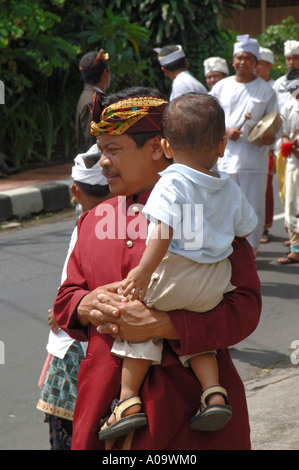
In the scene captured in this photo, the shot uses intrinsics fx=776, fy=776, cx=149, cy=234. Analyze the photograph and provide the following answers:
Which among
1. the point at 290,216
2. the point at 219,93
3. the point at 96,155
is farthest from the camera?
the point at 290,216

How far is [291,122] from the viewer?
279 inches

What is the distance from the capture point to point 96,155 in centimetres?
352

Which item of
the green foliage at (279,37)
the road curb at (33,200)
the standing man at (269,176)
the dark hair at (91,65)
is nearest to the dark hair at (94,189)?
the dark hair at (91,65)

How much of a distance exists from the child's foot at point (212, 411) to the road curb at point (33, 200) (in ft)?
23.6

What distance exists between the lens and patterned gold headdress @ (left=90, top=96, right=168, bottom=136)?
2330mm

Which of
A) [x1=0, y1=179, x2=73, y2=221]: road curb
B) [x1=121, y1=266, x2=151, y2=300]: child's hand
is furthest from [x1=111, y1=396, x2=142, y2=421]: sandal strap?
[x1=0, y1=179, x2=73, y2=221]: road curb

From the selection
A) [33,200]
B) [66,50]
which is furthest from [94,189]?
[66,50]

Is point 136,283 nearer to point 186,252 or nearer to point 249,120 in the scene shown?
point 186,252

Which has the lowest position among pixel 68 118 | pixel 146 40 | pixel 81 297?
pixel 68 118

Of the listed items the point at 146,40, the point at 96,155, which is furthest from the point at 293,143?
the point at 146,40

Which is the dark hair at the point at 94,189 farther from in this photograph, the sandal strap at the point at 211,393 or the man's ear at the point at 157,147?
the sandal strap at the point at 211,393

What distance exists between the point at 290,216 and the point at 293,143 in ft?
2.21

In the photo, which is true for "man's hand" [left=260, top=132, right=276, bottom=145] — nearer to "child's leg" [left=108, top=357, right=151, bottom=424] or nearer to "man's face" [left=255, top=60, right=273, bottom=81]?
"man's face" [left=255, top=60, right=273, bottom=81]
